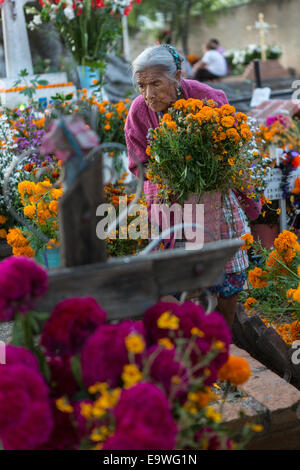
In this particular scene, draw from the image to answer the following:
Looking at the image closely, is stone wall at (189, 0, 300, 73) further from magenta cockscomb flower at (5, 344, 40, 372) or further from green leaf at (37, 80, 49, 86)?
magenta cockscomb flower at (5, 344, 40, 372)

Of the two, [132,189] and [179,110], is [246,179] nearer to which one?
[179,110]

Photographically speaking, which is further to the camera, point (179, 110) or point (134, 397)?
point (179, 110)

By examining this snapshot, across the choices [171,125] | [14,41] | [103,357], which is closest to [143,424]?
[103,357]

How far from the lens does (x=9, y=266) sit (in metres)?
1.35

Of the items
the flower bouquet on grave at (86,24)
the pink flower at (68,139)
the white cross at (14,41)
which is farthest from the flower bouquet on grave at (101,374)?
the white cross at (14,41)

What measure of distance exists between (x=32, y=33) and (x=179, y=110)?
266 inches

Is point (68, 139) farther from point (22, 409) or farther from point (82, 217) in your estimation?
point (22, 409)

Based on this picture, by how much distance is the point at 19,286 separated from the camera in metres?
1.32

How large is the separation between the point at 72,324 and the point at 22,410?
0.23 m

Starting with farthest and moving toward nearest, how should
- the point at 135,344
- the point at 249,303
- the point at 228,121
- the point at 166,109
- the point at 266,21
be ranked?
1. the point at 266,21
2. the point at 249,303
3. the point at 166,109
4. the point at 228,121
5. the point at 135,344

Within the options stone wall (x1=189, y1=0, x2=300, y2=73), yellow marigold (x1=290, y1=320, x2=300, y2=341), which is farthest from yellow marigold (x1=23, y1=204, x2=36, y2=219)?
stone wall (x1=189, y1=0, x2=300, y2=73)

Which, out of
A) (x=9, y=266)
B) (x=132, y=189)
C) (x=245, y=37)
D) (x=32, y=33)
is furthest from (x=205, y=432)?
(x=245, y=37)

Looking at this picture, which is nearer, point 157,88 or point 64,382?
point 64,382

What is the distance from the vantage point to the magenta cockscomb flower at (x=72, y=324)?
136 cm
